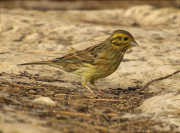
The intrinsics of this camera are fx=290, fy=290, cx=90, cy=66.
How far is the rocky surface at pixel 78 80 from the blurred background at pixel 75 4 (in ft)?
5.51

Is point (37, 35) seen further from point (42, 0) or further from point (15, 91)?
point (42, 0)

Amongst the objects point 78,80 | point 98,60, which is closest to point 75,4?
point 78,80

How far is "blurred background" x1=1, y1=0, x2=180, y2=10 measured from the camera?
1126 centimetres

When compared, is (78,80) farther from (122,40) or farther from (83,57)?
(122,40)

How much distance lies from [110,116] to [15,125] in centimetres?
118

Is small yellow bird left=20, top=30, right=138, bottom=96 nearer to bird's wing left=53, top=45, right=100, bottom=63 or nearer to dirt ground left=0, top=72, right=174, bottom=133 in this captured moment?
bird's wing left=53, top=45, right=100, bottom=63

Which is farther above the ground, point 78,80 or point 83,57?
point 83,57

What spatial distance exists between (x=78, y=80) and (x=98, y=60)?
79 cm

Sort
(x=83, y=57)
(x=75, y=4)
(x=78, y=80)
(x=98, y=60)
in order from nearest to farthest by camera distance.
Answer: (x=98, y=60), (x=83, y=57), (x=78, y=80), (x=75, y=4)

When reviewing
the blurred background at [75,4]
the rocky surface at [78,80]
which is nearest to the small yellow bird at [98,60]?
the rocky surface at [78,80]

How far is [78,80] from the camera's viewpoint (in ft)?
17.2

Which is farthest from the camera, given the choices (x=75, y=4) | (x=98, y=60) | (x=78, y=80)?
(x=75, y=4)

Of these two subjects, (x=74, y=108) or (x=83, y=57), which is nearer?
(x=74, y=108)

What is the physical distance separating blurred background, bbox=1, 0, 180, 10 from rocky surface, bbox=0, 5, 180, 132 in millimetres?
1678
